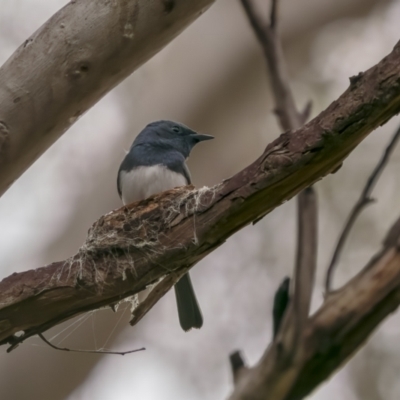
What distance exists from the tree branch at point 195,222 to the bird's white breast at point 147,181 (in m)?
1.00

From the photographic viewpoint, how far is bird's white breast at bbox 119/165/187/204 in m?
3.06

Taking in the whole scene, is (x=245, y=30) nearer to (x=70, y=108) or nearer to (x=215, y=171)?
(x=215, y=171)

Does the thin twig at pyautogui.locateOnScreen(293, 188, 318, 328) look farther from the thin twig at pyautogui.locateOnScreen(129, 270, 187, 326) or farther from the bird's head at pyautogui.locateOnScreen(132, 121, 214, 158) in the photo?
the bird's head at pyautogui.locateOnScreen(132, 121, 214, 158)

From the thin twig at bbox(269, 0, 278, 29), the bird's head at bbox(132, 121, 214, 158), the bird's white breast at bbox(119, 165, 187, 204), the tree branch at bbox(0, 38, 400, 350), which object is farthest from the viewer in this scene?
the bird's head at bbox(132, 121, 214, 158)

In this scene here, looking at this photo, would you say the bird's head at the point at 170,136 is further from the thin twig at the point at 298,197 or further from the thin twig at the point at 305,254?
the thin twig at the point at 305,254

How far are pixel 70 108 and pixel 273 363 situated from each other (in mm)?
995

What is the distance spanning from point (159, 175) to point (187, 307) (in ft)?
2.05

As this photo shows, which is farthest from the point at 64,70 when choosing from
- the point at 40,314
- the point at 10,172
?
the point at 40,314

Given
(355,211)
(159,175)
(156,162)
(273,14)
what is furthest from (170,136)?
(355,211)

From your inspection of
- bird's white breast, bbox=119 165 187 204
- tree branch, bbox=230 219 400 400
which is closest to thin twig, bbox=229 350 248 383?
tree branch, bbox=230 219 400 400

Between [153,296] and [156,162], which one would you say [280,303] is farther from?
[156,162]

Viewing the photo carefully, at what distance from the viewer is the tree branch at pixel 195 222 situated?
5.22 ft

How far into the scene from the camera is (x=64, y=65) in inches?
77.5

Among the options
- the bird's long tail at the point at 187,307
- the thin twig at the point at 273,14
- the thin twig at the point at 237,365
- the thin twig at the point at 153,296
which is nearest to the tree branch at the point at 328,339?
the thin twig at the point at 237,365
